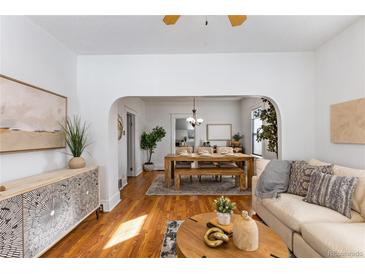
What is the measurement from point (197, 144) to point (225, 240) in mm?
5875

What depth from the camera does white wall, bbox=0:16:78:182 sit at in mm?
1972

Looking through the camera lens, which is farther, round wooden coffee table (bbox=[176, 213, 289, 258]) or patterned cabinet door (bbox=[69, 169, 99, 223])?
patterned cabinet door (bbox=[69, 169, 99, 223])

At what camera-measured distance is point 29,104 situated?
221 centimetres

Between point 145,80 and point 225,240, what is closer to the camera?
point 225,240

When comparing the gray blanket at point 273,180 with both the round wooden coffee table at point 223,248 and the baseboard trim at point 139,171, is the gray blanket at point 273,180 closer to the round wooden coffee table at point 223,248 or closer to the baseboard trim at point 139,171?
the round wooden coffee table at point 223,248

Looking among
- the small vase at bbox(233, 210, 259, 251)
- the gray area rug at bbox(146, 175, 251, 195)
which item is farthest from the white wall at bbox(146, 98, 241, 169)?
the small vase at bbox(233, 210, 259, 251)

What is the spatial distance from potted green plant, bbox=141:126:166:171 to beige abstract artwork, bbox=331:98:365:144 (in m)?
4.96

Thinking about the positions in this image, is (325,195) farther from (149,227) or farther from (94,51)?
(94,51)

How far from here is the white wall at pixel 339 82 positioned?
233cm

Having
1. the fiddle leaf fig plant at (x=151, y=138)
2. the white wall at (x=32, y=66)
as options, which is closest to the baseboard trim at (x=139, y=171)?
Result: the fiddle leaf fig plant at (x=151, y=138)

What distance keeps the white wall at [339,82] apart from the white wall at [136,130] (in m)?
3.87

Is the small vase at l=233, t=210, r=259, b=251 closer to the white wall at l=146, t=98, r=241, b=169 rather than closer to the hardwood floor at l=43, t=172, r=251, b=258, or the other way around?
the hardwood floor at l=43, t=172, r=251, b=258

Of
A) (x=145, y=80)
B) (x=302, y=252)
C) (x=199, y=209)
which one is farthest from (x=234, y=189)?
(x=145, y=80)
